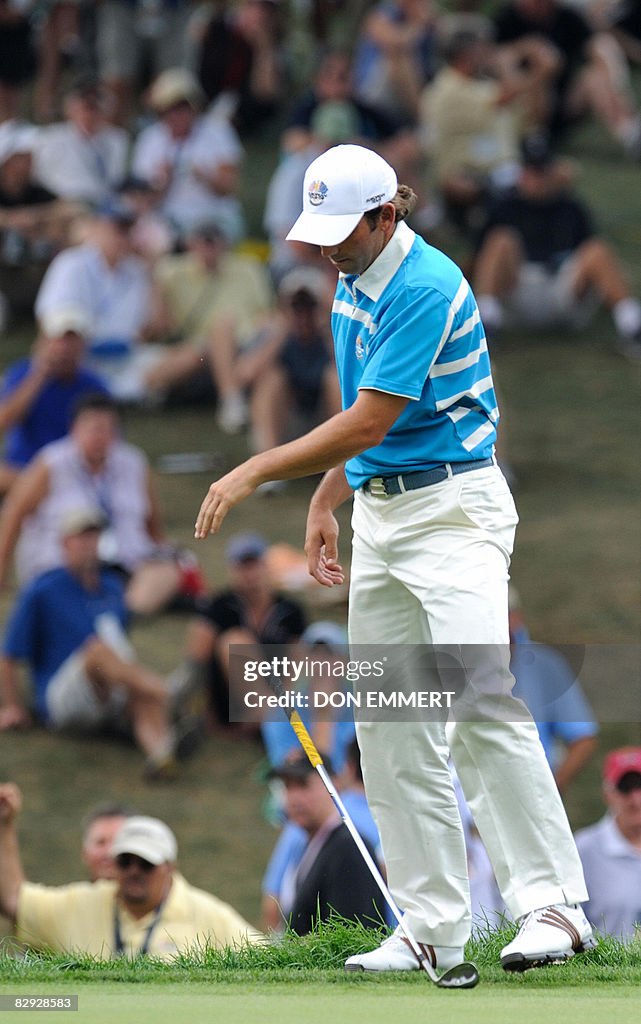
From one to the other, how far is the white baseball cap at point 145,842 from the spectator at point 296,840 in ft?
1.75

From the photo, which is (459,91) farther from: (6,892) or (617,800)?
(6,892)

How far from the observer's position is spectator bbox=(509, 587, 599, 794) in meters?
9.94

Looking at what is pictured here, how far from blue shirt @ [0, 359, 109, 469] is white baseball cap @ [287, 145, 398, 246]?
771 cm

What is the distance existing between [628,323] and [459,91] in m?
2.79

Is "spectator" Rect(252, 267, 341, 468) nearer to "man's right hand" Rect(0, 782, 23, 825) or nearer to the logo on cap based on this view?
"man's right hand" Rect(0, 782, 23, 825)

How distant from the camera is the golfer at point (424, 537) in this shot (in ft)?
16.1

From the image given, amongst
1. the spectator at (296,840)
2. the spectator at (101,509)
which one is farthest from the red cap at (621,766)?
the spectator at (101,509)

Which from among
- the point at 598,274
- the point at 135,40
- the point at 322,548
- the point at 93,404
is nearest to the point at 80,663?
the point at 93,404

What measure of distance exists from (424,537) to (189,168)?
1124cm

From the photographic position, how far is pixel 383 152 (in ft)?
52.2

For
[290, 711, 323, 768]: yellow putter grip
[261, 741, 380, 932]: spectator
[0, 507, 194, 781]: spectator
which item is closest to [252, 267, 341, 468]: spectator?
[0, 507, 194, 781]: spectator

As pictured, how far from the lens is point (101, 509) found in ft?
38.9

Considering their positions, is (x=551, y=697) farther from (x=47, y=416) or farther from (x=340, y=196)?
(x=340, y=196)

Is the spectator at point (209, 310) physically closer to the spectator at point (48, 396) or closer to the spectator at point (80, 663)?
the spectator at point (48, 396)
